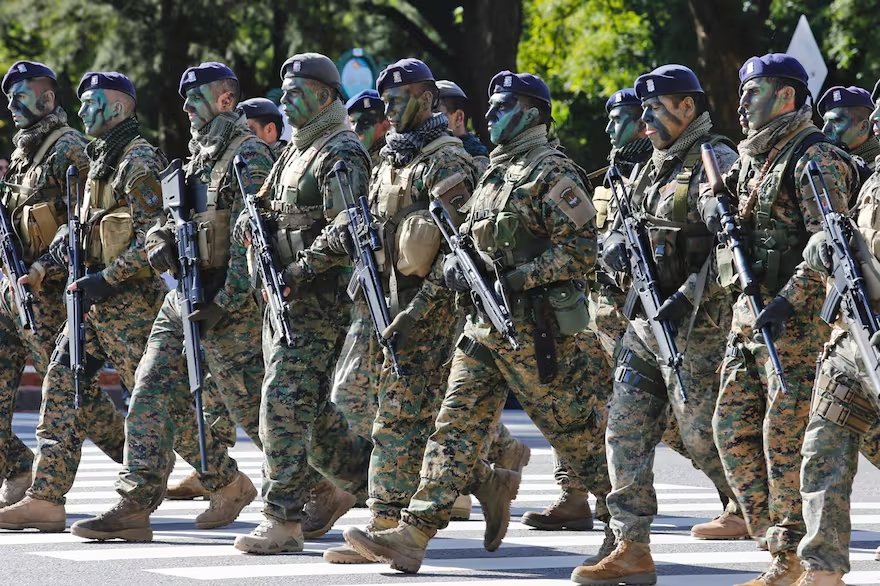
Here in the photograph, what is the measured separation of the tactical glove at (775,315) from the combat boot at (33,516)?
402cm

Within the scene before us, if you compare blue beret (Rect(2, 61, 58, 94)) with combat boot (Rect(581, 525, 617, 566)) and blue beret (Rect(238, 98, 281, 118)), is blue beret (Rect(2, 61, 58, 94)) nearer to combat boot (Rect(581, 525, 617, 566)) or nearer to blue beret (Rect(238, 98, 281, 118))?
blue beret (Rect(238, 98, 281, 118))

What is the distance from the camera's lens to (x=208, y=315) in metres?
9.02

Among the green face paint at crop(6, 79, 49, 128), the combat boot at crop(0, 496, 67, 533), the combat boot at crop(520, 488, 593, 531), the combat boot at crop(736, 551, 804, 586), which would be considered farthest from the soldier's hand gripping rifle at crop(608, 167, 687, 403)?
the green face paint at crop(6, 79, 49, 128)

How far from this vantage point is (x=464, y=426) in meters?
7.93

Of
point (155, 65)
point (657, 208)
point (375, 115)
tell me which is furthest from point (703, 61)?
point (657, 208)

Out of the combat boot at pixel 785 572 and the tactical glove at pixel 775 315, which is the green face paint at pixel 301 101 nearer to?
the tactical glove at pixel 775 315

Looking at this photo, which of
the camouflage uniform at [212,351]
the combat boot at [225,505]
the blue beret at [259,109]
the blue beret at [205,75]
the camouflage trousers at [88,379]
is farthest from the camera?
the blue beret at [259,109]

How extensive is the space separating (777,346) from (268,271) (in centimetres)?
247

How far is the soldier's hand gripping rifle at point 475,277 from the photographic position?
25.7 ft

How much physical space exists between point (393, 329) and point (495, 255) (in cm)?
60

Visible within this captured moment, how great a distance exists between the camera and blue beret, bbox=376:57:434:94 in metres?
8.59

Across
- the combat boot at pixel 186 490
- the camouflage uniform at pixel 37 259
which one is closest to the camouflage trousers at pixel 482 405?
the camouflage uniform at pixel 37 259

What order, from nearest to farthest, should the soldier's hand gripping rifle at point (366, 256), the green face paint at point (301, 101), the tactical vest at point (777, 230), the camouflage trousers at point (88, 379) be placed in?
the tactical vest at point (777, 230), the soldier's hand gripping rifle at point (366, 256), the green face paint at point (301, 101), the camouflage trousers at point (88, 379)

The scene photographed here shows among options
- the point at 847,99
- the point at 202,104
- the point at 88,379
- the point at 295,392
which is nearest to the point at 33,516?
the point at 88,379
